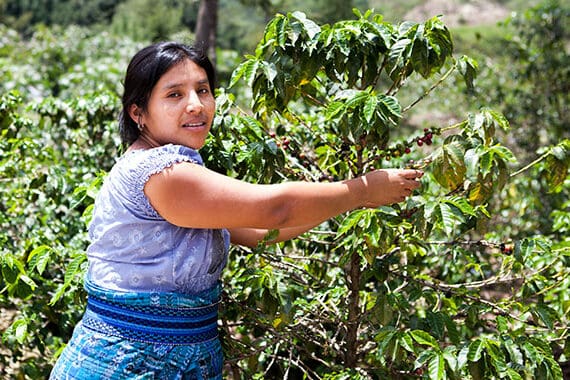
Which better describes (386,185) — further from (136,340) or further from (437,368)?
(136,340)

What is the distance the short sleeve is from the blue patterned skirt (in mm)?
217

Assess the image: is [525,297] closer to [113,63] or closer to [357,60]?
[357,60]

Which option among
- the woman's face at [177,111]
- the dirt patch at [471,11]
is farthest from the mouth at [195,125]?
the dirt patch at [471,11]

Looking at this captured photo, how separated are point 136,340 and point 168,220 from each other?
1.03 feet

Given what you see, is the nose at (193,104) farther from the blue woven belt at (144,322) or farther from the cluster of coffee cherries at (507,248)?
the cluster of coffee cherries at (507,248)

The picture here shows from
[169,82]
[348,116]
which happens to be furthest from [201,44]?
[348,116]

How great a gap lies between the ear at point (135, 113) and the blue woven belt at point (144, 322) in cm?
46

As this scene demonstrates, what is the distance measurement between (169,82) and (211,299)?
565 millimetres

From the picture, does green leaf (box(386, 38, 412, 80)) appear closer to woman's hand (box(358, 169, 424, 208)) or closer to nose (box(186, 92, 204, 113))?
woman's hand (box(358, 169, 424, 208))

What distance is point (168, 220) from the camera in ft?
5.70

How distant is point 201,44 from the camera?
212 centimetres

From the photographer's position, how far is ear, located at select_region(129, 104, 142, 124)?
1.92 m

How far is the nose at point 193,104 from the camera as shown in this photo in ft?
6.08

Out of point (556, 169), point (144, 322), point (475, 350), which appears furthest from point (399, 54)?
point (144, 322)
